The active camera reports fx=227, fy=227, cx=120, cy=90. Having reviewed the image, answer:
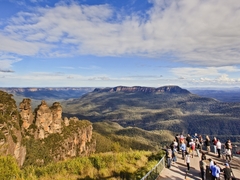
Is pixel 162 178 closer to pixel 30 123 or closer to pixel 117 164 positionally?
pixel 117 164

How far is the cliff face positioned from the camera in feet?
279

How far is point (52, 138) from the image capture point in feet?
395

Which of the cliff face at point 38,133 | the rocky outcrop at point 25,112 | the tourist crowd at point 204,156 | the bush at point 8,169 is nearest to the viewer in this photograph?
the bush at point 8,169

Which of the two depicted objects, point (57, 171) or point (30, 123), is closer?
point (57, 171)

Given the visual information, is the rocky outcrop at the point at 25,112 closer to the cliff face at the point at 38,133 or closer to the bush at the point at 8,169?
the cliff face at the point at 38,133

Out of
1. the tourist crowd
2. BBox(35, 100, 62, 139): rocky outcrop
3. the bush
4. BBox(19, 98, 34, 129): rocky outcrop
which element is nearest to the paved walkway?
the tourist crowd

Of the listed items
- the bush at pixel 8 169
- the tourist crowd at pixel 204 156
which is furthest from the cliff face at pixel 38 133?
the bush at pixel 8 169

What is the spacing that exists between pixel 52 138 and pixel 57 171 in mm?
107099

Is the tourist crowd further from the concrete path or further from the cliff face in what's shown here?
the cliff face

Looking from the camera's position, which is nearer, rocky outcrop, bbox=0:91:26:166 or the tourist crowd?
the tourist crowd

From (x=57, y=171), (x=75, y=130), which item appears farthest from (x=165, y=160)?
(x=75, y=130)

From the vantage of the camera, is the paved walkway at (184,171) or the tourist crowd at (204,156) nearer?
the tourist crowd at (204,156)

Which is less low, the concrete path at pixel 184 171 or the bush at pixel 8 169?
the bush at pixel 8 169

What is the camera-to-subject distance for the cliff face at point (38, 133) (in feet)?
279
